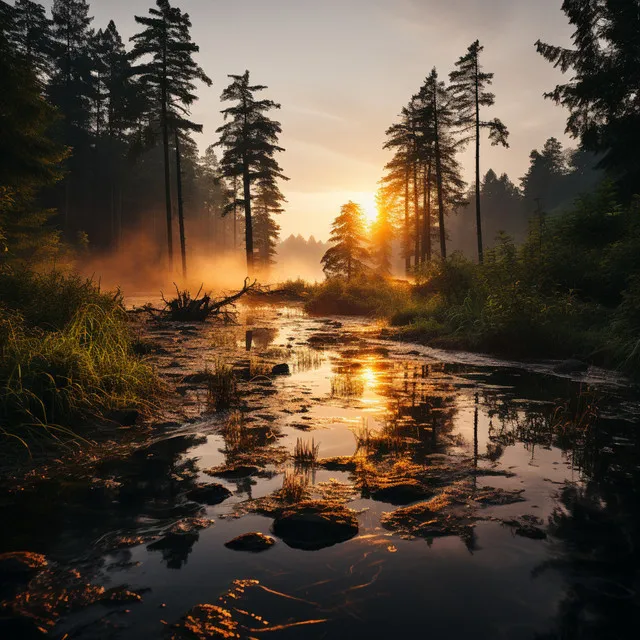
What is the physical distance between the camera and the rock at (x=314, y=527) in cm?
335

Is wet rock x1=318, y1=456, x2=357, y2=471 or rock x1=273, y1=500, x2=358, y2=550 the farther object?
wet rock x1=318, y1=456, x2=357, y2=471

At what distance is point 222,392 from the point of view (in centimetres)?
706

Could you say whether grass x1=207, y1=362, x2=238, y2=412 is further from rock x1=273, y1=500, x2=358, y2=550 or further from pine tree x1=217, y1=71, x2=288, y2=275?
pine tree x1=217, y1=71, x2=288, y2=275

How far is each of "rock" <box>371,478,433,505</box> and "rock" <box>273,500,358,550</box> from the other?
479 mm

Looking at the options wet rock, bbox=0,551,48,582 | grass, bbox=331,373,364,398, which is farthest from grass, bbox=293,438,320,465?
grass, bbox=331,373,364,398

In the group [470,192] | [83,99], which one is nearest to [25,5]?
[83,99]

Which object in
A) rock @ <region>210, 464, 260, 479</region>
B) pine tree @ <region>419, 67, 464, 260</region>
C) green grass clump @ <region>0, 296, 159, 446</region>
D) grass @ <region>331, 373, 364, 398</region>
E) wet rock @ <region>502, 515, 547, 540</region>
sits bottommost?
wet rock @ <region>502, 515, 547, 540</region>

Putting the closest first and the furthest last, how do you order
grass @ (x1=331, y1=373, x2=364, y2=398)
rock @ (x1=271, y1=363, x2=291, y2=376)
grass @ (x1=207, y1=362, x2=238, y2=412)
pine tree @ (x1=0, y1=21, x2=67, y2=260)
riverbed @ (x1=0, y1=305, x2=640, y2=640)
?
riverbed @ (x1=0, y1=305, x2=640, y2=640) → grass @ (x1=207, y1=362, x2=238, y2=412) → grass @ (x1=331, y1=373, x2=364, y2=398) → rock @ (x1=271, y1=363, x2=291, y2=376) → pine tree @ (x1=0, y1=21, x2=67, y2=260)

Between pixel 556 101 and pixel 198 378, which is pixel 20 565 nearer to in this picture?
pixel 198 378

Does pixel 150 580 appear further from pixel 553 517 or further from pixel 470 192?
pixel 470 192

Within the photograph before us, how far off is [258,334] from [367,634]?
526 inches

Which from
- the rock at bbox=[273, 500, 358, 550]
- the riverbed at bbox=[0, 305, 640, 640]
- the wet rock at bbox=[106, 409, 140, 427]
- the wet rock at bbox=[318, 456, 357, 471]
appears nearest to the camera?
the riverbed at bbox=[0, 305, 640, 640]

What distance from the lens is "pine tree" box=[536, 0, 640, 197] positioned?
56.4 ft

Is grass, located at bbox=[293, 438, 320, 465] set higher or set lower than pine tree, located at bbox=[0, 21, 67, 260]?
lower
